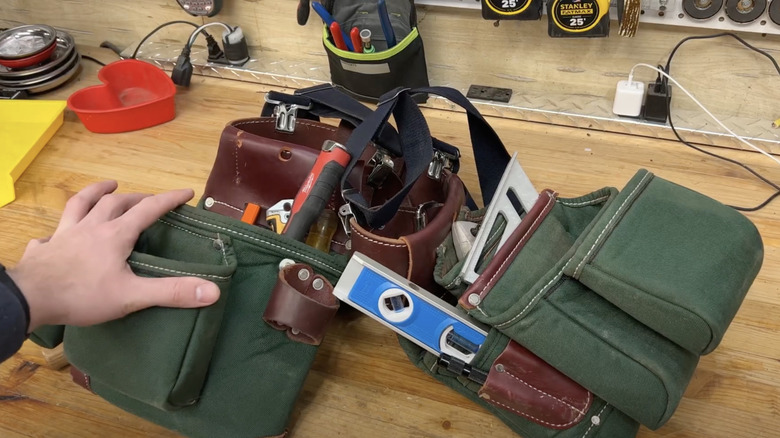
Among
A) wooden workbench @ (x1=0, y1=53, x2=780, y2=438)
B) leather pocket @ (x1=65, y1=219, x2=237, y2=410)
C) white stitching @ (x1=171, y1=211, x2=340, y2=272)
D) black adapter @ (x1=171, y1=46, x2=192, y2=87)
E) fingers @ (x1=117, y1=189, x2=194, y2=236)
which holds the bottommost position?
wooden workbench @ (x1=0, y1=53, x2=780, y2=438)

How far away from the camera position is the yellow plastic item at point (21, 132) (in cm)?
91

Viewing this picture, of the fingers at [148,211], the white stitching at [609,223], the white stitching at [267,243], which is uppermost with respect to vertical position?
the white stitching at [609,223]

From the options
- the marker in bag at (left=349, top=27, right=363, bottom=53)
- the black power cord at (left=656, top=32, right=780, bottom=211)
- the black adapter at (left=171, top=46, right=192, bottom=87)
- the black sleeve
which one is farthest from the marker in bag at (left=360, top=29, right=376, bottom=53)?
the black sleeve

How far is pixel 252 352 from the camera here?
0.61 metres

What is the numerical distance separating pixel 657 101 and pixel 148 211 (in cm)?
71

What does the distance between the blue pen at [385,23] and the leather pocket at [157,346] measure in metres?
0.44

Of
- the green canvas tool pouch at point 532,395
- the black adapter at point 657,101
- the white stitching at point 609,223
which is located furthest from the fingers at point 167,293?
the black adapter at point 657,101

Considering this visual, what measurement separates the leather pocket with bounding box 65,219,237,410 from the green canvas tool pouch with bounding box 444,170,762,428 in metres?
0.23

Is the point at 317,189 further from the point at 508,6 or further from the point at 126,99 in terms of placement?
the point at 126,99

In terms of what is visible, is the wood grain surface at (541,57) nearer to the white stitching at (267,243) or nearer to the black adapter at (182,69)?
the black adapter at (182,69)

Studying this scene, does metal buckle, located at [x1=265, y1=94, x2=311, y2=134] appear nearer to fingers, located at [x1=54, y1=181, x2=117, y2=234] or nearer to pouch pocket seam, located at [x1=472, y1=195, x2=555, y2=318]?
fingers, located at [x1=54, y1=181, x2=117, y2=234]

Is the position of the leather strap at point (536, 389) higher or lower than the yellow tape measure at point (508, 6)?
lower

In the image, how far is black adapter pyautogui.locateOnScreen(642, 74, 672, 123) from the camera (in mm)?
910

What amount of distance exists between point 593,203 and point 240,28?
2.38ft
